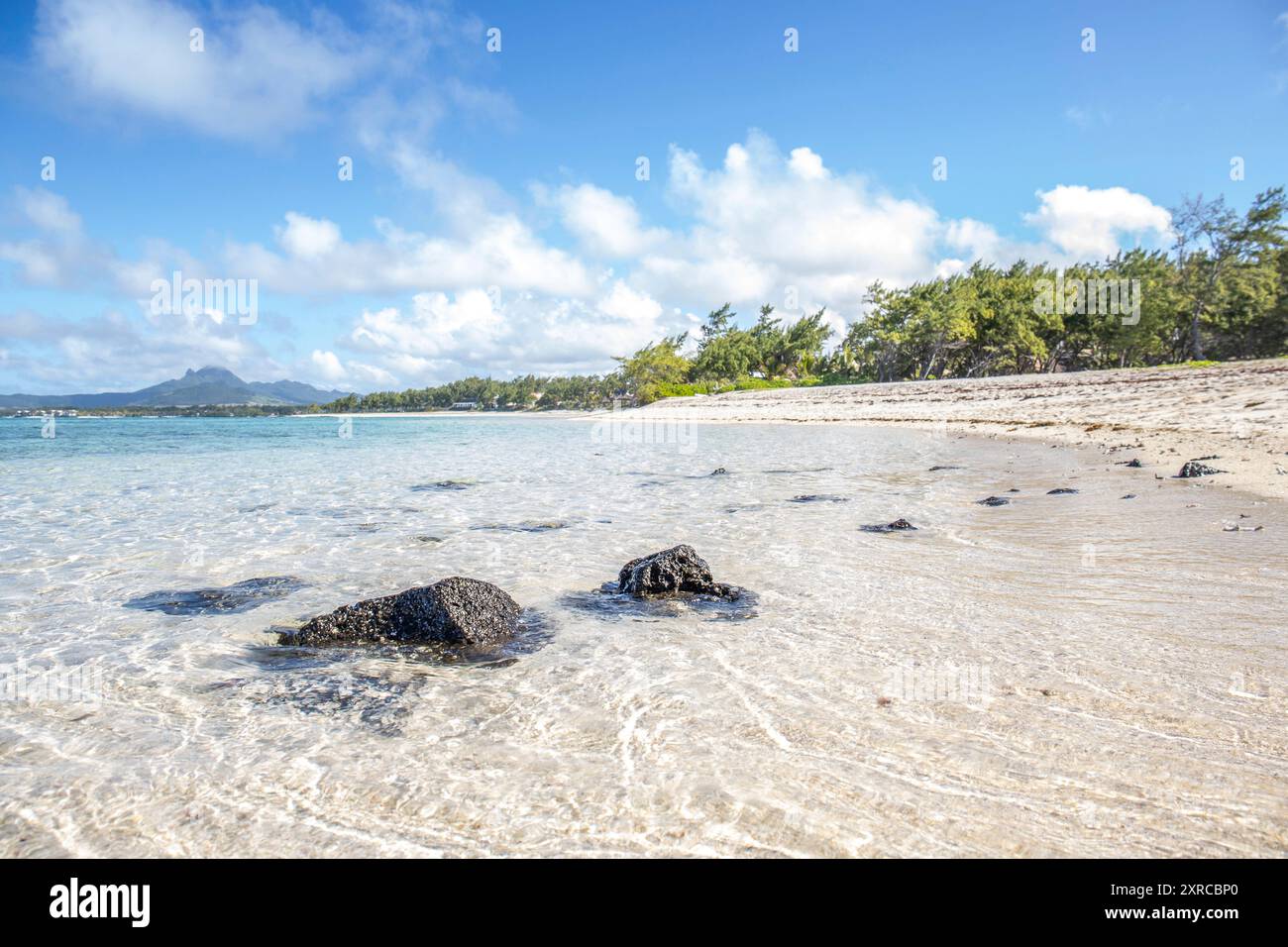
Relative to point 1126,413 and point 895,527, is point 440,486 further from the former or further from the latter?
point 1126,413

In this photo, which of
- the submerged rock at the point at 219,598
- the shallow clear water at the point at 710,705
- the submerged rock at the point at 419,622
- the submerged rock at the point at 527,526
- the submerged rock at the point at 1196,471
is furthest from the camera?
the submerged rock at the point at 1196,471

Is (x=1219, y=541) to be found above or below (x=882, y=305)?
below

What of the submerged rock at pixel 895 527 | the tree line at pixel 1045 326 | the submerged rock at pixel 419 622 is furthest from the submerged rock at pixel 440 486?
the tree line at pixel 1045 326

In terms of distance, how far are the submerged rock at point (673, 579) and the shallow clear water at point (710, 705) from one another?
465 mm

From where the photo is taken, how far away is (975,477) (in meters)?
13.4

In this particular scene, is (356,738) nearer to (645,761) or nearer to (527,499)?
(645,761)

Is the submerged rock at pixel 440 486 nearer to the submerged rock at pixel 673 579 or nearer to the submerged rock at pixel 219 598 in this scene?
the submerged rock at pixel 219 598

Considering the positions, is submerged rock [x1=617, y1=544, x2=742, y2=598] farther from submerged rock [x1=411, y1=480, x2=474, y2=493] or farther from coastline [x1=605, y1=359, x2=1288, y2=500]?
submerged rock [x1=411, y1=480, x2=474, y2=493]

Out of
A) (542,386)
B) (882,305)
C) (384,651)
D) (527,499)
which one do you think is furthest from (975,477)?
(542,386)

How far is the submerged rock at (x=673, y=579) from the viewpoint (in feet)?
19.6

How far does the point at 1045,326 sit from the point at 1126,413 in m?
44.0

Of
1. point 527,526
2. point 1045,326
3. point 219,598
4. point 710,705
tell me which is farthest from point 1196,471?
point 1045,326
